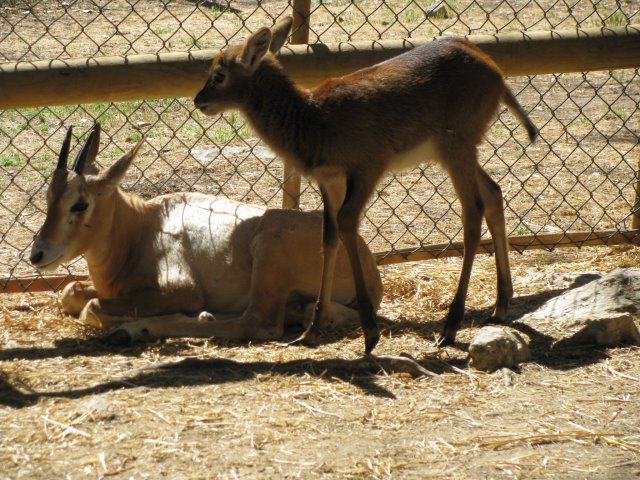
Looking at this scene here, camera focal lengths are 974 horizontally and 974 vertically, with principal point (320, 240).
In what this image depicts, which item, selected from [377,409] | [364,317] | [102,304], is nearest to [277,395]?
[377,409]

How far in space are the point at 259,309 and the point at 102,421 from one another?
1633 mm

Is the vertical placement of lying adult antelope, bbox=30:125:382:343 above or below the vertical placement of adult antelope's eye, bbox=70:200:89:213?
below

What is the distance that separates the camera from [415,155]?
17.9 ft

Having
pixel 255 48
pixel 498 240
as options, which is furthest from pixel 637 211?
pixel 255 48

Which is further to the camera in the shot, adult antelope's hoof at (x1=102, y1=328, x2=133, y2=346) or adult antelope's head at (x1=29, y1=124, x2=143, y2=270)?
adult antelope's head at (x1=29, y1=124, x2=143, y2=270)

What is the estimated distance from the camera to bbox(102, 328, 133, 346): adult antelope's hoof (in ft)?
17.6

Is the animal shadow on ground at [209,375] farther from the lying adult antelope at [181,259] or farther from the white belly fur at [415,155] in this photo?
the white belly fur at [415,155]

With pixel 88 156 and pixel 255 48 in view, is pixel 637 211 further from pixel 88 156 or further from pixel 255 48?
pixel 88 156

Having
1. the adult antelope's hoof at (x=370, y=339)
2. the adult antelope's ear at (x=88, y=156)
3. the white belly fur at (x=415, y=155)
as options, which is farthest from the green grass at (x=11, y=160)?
the adult antelope's hoof at (x=370, y=339)

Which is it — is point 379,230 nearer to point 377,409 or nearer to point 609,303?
point 609,303

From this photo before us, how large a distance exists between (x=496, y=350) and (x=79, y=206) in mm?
2514

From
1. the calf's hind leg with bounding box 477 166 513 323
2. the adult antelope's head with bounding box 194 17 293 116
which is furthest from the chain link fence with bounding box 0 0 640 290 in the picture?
the calf's hind leg with bounding box 477 166 513 323

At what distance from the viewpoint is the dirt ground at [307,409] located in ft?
12.6

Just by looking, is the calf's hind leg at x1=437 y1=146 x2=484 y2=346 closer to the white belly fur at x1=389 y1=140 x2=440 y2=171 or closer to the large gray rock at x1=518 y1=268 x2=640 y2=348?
the white belly fur at x1=389 y1=140 x2=440 y2=171
